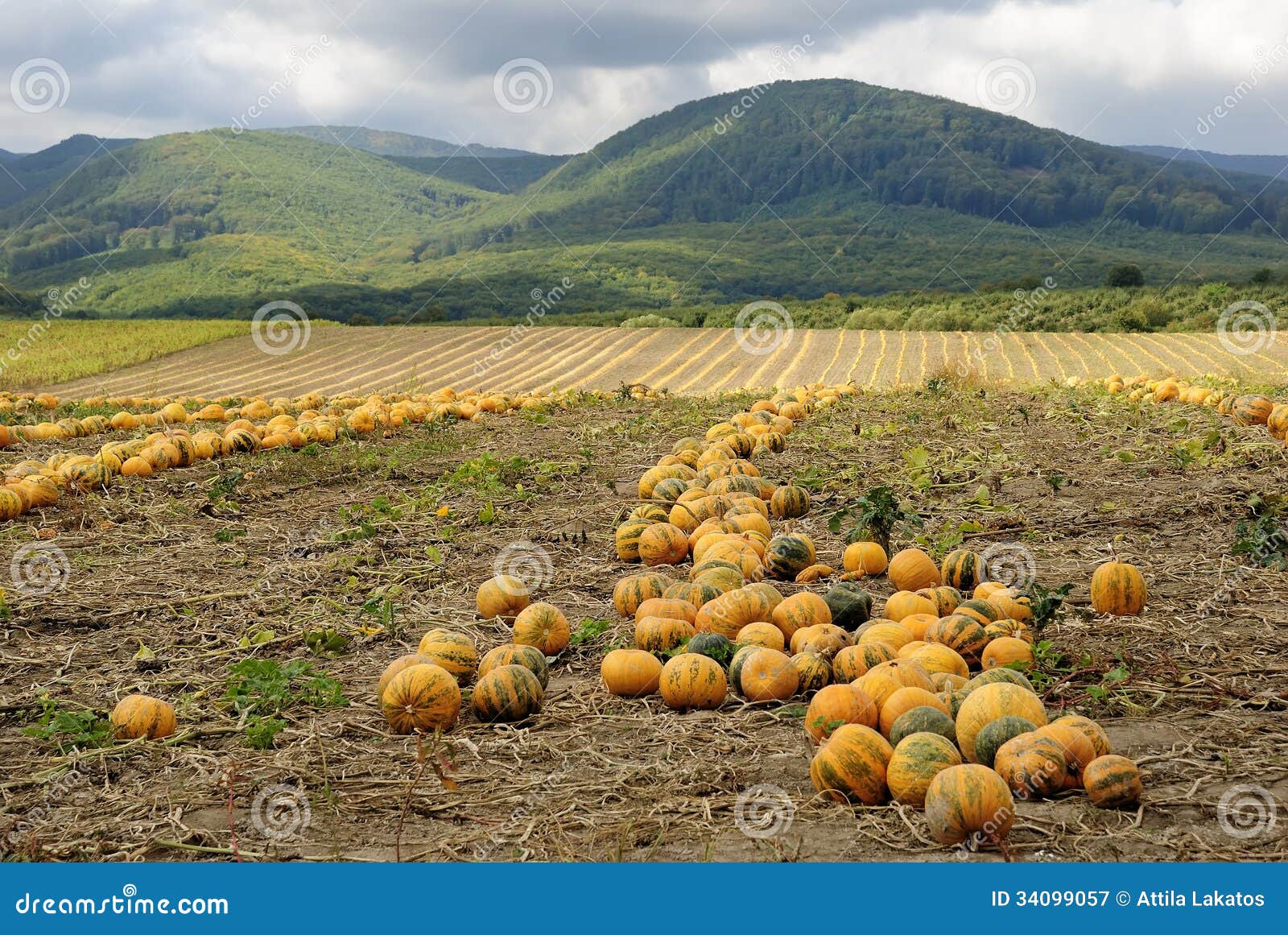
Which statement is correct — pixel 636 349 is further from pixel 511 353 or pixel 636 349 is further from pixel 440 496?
pixel 440 496

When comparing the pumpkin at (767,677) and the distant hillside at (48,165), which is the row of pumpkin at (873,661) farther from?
the distant hillside at (48,165)

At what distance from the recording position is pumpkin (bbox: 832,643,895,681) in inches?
170

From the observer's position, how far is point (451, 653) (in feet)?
15.3

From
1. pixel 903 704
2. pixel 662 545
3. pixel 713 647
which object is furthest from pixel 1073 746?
pixel 662 545

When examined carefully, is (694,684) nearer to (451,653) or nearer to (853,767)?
(853,767)

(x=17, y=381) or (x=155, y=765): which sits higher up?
(x=17, y=381)

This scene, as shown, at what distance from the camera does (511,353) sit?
98.1ft

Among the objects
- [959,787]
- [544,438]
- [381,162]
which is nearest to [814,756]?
[959,787]

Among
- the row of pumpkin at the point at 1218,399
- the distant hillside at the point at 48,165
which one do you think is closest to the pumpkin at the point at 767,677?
the row of pumpkin at the point at 1218,399

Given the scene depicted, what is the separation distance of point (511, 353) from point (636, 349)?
12.0ft

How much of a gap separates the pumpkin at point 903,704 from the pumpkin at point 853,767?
0.36 metres

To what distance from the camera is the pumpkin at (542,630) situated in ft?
16.6

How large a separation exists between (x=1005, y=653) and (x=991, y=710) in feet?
2.71

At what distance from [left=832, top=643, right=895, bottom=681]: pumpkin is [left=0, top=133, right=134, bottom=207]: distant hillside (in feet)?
612
